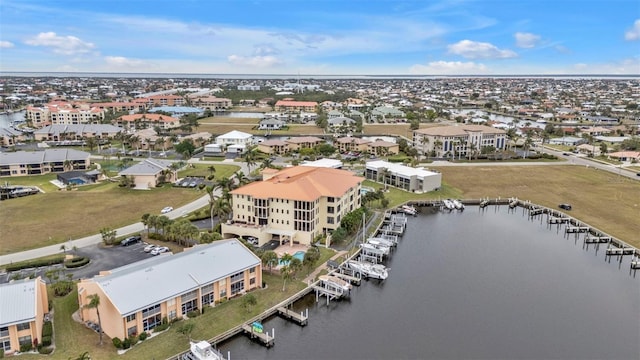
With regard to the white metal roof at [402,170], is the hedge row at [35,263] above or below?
below

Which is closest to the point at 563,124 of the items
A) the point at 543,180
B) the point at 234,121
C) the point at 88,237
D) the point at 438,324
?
the point at 543,180

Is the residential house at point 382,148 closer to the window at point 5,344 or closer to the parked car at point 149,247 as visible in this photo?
the parked car at point 149,247

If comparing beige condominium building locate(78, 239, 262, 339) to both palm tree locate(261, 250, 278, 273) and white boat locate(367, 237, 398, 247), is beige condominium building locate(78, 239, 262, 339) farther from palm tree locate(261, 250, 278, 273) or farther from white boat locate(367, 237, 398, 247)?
white boat locate(367, 237, 398, 247)

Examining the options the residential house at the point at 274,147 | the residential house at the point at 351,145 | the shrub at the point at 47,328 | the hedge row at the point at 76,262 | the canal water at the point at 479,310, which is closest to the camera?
the shrub at the point at 47,328

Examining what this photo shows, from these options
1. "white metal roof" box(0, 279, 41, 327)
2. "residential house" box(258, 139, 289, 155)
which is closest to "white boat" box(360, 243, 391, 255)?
"white metal roof" box(0, 279, 41, 327)

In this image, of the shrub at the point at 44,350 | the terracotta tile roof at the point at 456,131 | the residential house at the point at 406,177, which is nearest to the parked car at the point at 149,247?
the shrub at the point at 44,350

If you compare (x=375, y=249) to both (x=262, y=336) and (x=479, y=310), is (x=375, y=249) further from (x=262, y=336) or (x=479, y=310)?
(x=262, y=336)
